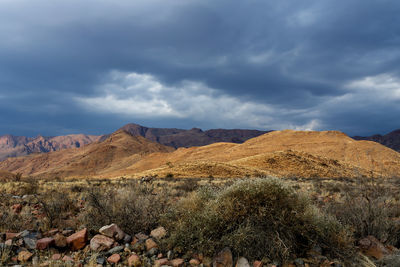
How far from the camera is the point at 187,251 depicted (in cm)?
507

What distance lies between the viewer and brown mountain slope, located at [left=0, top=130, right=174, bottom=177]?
7662 cm

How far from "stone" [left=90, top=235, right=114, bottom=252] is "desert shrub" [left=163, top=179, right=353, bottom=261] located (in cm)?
118

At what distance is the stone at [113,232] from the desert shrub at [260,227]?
3.43ft

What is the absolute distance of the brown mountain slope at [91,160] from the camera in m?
76.6

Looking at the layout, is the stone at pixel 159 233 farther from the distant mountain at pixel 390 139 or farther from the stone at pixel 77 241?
the distant mountain at pixel 390 139

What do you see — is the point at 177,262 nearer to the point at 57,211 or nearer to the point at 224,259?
the point at 224,259

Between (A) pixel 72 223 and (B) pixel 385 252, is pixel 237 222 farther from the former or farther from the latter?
(A) pixel 72 223

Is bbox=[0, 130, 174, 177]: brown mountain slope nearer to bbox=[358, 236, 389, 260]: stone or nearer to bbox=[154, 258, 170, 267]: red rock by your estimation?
bbox=[154, 258, 170, 267]: red rock

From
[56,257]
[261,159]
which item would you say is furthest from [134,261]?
[261,159]

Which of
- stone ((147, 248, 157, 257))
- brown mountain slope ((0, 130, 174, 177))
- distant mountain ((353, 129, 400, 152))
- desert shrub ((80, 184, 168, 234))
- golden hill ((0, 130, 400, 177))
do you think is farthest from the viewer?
distant mountain ((353, 129, 400, 152))

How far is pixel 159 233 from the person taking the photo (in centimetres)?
572

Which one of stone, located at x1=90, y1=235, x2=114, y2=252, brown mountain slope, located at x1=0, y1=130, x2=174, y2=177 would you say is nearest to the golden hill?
brown mountain slope, located at x1=0, y1=130, x2=174, y2=177

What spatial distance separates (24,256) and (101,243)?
1.34 meters

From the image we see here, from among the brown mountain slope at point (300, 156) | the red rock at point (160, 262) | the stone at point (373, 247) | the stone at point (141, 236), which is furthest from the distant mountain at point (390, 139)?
the red rock at point (160, 262)
